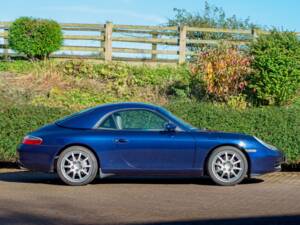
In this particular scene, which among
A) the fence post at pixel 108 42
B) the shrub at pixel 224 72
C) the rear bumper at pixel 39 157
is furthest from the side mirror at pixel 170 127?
the fence post at pixel 108 42

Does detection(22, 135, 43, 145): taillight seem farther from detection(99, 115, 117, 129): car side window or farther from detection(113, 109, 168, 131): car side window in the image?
detection(113, 109, 168, 131): car side window

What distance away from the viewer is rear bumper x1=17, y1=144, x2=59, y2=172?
11773 millimetres

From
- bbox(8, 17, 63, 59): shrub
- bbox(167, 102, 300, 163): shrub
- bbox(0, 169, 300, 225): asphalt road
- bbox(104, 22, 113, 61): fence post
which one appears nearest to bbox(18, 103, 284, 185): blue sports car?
bbox(0, 169, 300, 225): asphalt road

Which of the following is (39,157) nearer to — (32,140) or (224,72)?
(32,140)

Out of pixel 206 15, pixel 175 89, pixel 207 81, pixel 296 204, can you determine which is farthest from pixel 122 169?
pixel 206 15

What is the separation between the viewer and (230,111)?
14375 mm

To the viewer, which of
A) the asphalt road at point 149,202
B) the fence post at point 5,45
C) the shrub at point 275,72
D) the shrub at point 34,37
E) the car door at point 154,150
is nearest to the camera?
the asphalt road at point 149,202

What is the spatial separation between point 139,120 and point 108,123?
1.69ft

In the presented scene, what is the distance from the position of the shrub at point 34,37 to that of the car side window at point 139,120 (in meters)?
12.8

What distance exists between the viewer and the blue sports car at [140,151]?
1173cm

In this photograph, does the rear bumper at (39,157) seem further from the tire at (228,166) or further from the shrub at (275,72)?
the shrub at (275,72)

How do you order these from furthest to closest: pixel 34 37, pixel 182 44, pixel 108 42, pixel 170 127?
pixel 182 44 < pixel 108 42 < pixel 34 37 < pixel 170 127

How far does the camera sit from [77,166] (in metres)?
11.8

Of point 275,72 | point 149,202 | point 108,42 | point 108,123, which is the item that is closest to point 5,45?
point 108,42
